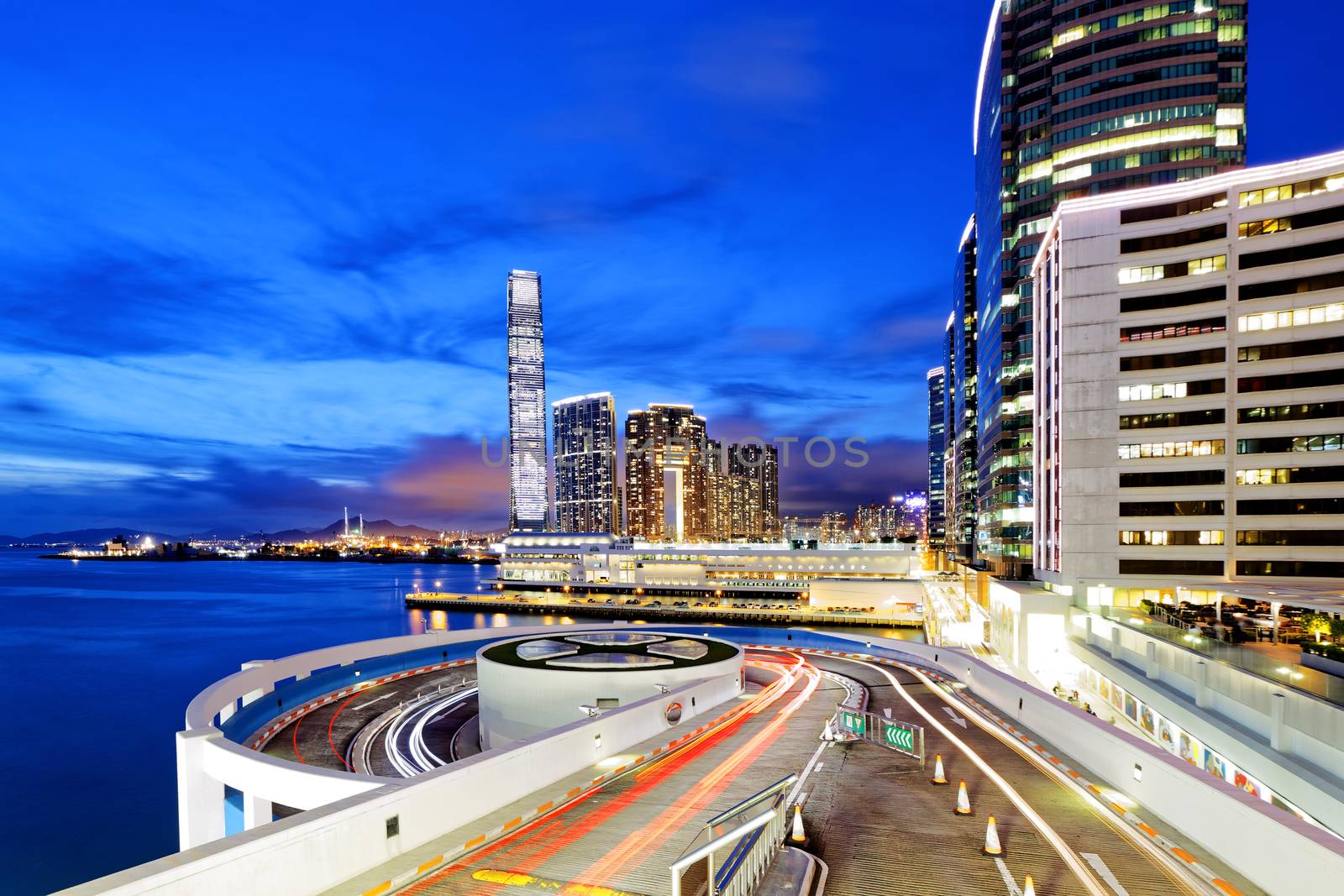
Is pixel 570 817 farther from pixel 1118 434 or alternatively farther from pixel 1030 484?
pixel 1030 484

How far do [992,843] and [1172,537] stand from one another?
54.8 m

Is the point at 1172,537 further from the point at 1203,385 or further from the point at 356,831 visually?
the point at 356,831

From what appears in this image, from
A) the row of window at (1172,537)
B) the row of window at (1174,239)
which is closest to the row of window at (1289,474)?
the row of window at (1172,537)

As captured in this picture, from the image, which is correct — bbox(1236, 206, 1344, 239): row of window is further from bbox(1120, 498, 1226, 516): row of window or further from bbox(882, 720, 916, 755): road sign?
bbox(882, 720, 916, 755): road sign

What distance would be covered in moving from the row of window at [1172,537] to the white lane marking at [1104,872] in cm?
5283

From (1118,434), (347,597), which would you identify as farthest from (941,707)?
(347,597)

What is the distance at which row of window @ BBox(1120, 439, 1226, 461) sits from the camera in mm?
56062

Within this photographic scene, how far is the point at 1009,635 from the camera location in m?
57.8

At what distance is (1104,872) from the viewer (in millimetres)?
12484

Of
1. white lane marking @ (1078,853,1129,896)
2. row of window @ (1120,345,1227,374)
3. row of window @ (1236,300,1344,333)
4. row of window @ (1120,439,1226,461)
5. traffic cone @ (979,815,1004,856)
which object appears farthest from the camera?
row of window @ (1120,439,1226,461)

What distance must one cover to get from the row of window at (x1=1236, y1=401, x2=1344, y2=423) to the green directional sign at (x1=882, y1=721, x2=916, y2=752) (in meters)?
50.9

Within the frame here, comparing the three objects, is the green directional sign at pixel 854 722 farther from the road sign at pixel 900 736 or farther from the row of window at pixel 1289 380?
the row of window at pixel 1289 380

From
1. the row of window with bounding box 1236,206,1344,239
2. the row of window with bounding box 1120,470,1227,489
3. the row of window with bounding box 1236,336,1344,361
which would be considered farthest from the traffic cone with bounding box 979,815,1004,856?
the row of window with bounding box 1236,206,1344,239

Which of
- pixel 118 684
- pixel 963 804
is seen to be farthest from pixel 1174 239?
pixel 118 684
